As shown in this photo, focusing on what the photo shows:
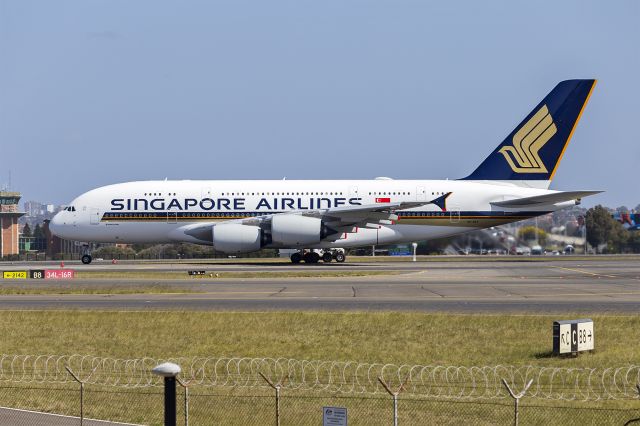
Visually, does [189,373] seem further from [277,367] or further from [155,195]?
[155,195]

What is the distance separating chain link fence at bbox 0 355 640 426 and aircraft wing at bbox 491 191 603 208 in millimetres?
40410

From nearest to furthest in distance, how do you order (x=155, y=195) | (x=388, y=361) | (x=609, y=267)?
(x=388, y=361) → (x=609, y=267) → (x=155, y=195)

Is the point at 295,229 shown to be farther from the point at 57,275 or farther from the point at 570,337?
the point at 570,337

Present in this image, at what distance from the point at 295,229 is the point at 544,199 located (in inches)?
675

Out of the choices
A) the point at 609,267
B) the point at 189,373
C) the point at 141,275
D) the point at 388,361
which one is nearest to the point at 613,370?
the point at 388,361

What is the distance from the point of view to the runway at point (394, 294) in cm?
3588

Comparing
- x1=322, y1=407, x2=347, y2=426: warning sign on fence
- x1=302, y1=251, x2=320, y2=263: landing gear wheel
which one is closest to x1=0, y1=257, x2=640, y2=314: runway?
x1=302, y1=251, x2=320, y2=263: landing gear wheel

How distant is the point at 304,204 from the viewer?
66.8 metres

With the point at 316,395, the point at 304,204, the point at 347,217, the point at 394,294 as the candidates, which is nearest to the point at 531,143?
the point at 347,217

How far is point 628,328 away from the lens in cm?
2920

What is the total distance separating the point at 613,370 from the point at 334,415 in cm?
1084

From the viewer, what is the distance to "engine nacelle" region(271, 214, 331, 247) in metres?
63.6

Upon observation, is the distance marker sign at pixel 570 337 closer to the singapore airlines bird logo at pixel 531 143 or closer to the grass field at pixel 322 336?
the grass field at pixel 322 336

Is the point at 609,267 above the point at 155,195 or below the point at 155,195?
below
